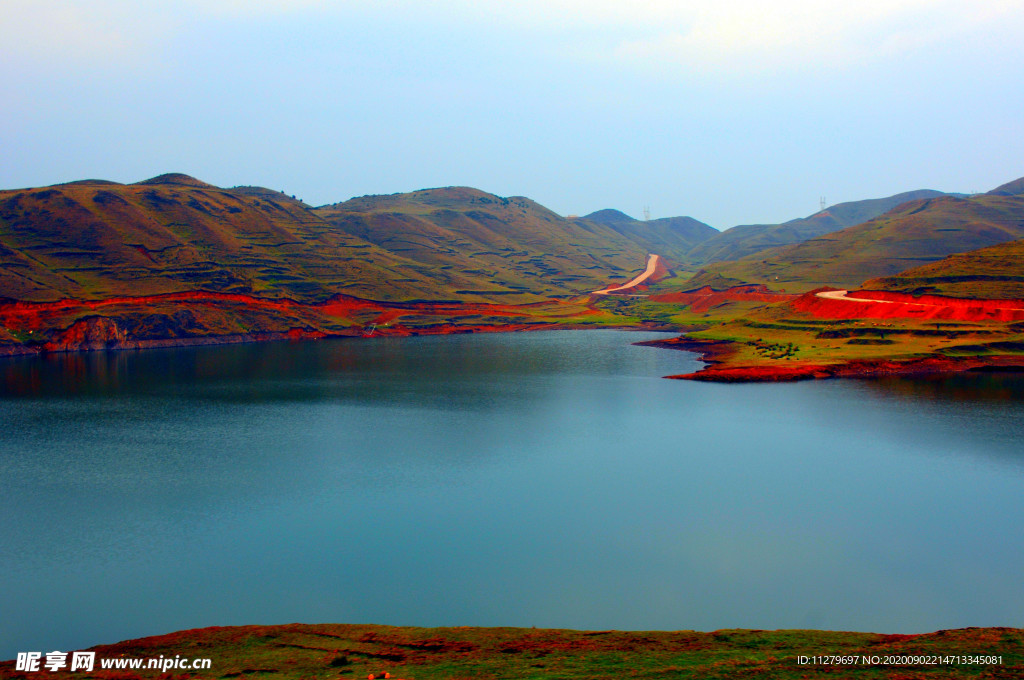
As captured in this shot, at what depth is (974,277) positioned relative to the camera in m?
106

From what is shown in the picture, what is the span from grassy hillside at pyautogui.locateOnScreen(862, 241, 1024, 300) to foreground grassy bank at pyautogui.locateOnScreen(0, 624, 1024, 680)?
96.4 m

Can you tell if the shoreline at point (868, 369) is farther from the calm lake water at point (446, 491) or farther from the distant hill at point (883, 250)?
the distant hill at point (883, 250)

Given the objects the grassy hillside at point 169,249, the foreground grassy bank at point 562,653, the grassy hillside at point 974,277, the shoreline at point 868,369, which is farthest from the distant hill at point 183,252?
the foreground grassy bank at point 562,653

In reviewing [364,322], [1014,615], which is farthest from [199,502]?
[364,322]

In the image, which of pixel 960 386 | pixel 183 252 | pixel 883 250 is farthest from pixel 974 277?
pixel 183 252

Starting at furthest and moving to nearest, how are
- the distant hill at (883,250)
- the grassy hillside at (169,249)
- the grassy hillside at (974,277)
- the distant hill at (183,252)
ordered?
1. the distant hill at (883,250)
2. the distant hill at (183,252)
3. the grassy hillside at (169,249)
4. the grassy hillside at (974,277)

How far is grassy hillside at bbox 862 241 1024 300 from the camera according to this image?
102 m

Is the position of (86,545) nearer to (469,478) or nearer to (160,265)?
(469,478)

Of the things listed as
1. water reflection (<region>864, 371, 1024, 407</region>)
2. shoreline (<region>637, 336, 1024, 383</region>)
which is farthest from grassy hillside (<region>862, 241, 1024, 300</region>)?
water reflection (<region>864, 371, 1024, 407</region>)

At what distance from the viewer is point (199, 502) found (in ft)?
129

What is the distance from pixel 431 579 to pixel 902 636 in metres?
16.9

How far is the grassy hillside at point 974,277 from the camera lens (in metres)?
102

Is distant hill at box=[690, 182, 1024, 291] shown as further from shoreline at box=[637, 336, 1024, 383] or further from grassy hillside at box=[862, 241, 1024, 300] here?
shoreline at box=[637, 336, 1024, 383]

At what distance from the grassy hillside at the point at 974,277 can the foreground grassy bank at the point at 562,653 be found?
96.4 meters
